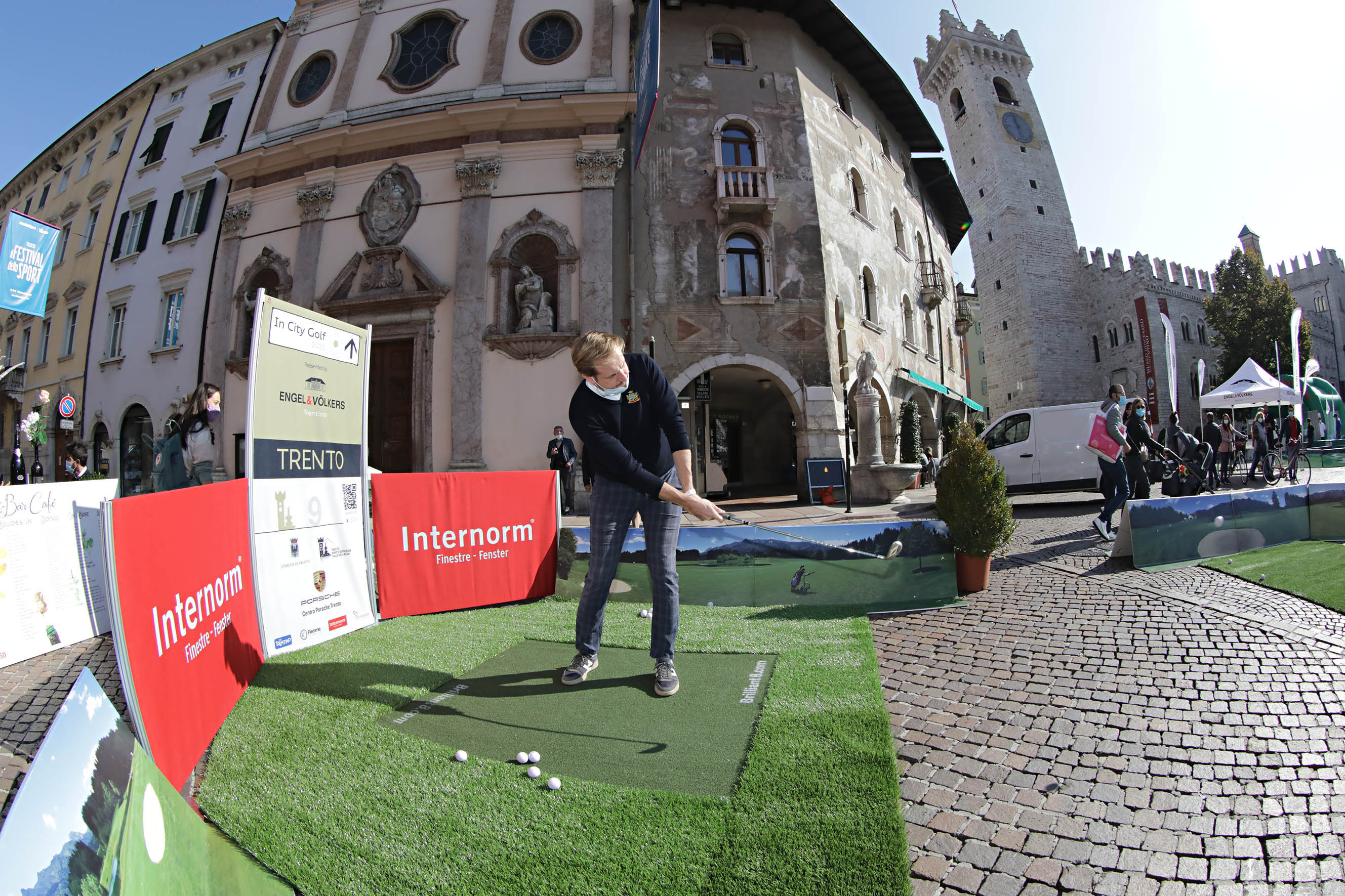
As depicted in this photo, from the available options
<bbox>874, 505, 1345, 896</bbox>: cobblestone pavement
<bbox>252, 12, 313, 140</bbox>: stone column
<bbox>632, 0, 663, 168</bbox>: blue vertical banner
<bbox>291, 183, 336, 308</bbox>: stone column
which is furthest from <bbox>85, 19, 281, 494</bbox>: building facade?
<bbox>874, 505, 1345, 896</bbox>: cobblestone pavement

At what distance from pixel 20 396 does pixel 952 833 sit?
32.9m

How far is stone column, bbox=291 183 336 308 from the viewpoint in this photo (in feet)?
49.7

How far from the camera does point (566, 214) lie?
14.1 metres

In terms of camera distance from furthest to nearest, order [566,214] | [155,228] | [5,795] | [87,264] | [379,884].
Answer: [87,264] → [155,228] → [566,214] → [5,795] → [379,884]

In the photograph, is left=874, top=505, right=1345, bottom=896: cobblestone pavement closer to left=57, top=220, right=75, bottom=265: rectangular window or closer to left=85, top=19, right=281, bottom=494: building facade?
left=85, top=19, right=281, bottom=494: building facade

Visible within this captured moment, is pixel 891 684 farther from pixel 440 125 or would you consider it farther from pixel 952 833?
pixel 440 125

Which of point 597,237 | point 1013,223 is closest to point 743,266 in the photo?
point 597,237

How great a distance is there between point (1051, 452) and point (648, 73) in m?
10.7

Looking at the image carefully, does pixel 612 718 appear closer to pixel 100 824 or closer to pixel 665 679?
pixel 665 679

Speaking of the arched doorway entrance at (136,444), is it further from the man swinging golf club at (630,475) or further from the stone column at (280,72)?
the man swinging golf club at (630,475)

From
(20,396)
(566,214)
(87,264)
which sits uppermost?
(87,264)

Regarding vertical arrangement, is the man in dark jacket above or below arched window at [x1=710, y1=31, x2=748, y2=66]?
below

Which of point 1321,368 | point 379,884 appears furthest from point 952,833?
point 1321,368

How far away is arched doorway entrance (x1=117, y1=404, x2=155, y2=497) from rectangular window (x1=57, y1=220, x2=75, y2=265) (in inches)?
367
